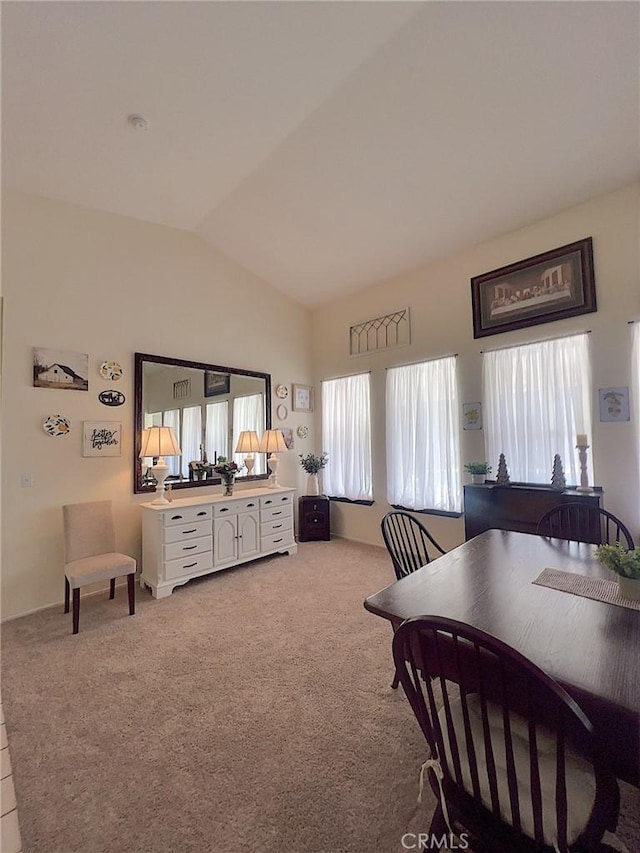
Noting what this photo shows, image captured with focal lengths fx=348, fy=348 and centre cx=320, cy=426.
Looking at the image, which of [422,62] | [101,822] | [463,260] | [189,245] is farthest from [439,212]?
[101,822]

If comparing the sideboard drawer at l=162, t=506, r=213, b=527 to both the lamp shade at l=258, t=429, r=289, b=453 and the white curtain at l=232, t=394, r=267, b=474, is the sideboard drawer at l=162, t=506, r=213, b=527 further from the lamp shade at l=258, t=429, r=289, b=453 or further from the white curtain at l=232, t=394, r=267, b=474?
the lamp shade at l=258, t=429, r=289, b=453

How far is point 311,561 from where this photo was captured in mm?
3973

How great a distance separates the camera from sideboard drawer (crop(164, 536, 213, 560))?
3193 millimetres

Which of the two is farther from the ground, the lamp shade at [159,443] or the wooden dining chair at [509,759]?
the lamp shade at [159,443]

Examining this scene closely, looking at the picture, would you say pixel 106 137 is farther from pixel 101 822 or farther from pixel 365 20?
pixel 101 822

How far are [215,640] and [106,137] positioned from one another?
3.76 metres

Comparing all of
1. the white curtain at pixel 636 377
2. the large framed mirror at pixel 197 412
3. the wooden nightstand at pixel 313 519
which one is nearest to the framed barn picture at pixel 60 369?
the large framed mirror at pixel 197 412

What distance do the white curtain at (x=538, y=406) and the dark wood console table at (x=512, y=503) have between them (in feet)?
0.80

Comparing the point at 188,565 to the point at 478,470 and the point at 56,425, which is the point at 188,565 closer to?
the point at 56,425

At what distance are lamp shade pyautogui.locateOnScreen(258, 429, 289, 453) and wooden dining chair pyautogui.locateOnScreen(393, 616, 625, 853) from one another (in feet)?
11.0

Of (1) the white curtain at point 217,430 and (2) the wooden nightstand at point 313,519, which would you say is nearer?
(1) the white curtain at point 217,430

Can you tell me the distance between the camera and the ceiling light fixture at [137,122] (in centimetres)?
245

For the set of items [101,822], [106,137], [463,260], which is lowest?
[101,822]

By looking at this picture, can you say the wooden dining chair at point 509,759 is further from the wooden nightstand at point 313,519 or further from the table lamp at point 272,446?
the wooden nightstand at point 313,519
